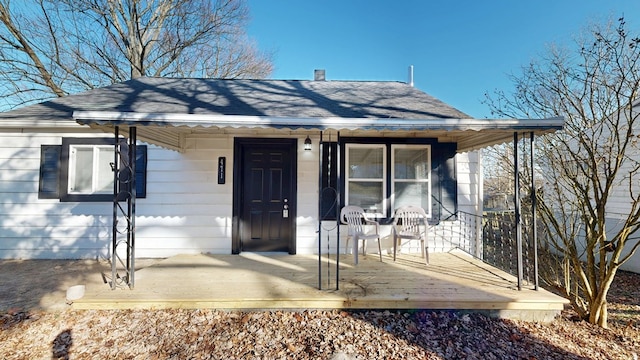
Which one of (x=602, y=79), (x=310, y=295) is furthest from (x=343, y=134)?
(x=602, y=79)

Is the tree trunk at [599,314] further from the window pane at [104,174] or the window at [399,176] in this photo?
the window pane at [104,174]

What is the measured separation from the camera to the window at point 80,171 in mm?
4668

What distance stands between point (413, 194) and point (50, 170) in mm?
6527

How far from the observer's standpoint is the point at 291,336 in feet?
8.27

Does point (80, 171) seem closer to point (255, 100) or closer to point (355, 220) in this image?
point (255, 100)

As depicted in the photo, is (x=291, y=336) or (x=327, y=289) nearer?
(x=291, y=336)

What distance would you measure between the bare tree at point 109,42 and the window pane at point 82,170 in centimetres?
600

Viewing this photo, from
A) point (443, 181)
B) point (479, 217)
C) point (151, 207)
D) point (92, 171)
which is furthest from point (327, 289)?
point (92, 171)

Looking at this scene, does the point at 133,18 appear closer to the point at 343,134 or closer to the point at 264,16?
the point at 264,16

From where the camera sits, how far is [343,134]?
449cm

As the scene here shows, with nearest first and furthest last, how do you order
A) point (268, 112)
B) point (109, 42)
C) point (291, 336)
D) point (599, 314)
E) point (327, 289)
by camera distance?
point (291, 336)
point (327, 289)
point (599, 314)
point (268, 112)
point (109, 42)

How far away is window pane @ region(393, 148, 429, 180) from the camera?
476cm

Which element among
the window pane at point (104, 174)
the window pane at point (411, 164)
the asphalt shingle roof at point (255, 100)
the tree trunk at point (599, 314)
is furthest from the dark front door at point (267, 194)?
the tree trunk at point (599, 314)

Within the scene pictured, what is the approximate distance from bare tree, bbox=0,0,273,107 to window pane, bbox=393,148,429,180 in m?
9.78
